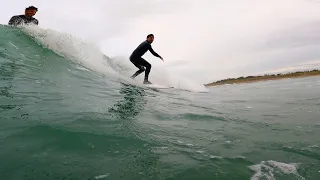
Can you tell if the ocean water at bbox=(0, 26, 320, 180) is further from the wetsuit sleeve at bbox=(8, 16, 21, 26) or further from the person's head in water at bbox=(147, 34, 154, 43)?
the wetsuit sleeve at bbox=(8, 16, 21, 26)

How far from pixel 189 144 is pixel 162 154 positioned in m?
0.73

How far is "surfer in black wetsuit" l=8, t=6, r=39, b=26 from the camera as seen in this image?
517 inches

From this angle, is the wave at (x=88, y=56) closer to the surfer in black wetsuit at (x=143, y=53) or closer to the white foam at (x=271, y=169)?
the surfer in black wetsuit at (x=143, y=53)

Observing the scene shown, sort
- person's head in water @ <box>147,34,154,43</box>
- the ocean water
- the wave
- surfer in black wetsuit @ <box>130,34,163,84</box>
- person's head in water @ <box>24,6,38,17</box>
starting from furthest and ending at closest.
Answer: surfer in black wetsuit @ <box>130,34,163,84</box>, the wave, person's head in water @ <box>147,34,154,43</box>, person's head in water @ <box>24,6,38,17</box>, the ocean water

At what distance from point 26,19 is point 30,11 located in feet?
2.26

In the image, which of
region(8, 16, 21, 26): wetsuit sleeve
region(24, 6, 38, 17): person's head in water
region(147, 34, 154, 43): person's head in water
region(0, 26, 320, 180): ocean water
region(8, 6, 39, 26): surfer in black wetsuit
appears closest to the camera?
region(0, 26, 320, 180): ocean water

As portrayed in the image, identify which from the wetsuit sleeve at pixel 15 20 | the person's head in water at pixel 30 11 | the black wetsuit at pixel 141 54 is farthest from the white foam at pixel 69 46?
the black wetsuit at pixel 141 54

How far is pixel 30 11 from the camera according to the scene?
13070 millimetres

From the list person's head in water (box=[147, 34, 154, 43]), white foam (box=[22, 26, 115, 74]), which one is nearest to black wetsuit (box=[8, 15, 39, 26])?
white foam (box=[22, 26, 115, 74])

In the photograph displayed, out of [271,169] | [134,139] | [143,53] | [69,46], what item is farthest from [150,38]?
[271,169]

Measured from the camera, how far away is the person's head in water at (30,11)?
42.2ft

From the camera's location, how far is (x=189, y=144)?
4.52 m

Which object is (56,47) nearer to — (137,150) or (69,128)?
(69,128)

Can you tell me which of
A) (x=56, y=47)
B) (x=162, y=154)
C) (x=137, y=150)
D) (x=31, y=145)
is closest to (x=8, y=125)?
(x=31, y=145)
